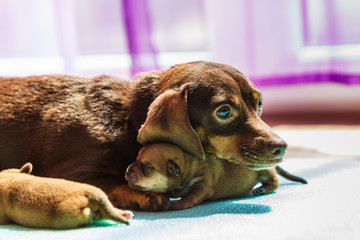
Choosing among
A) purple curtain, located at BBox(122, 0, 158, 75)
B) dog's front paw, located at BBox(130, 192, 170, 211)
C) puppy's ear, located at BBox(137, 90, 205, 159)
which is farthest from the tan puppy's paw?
purple curtain, located at BBox(122, 0, 158, 75)

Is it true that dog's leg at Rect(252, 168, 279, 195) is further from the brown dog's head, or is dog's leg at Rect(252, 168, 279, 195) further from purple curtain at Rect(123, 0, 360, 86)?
purple curtain at Rect(123, 0, 360, 86)

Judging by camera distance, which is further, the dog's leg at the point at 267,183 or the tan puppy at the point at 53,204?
A: the dog's leg at the point at 267,183

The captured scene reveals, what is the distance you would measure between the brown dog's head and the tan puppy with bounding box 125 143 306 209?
6 centimetres

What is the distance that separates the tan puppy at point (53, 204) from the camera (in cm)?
175

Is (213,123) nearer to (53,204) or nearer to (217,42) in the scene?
(53,204)

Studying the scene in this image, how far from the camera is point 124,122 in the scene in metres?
2.38

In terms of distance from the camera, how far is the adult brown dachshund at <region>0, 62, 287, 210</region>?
211 cm

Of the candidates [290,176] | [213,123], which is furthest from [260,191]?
[213,123]

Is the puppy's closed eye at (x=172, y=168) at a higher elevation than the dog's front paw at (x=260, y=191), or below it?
higher

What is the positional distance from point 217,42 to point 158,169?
406cm

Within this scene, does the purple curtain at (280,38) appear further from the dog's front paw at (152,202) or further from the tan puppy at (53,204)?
the tan puppy at (53,204)

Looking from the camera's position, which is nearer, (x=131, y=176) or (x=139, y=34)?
(x=131, y=176)

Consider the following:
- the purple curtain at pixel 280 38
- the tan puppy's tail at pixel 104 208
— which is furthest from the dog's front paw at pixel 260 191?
the purple curtain at pixel 280 38

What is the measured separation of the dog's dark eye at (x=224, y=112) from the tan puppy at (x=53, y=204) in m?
0.59
